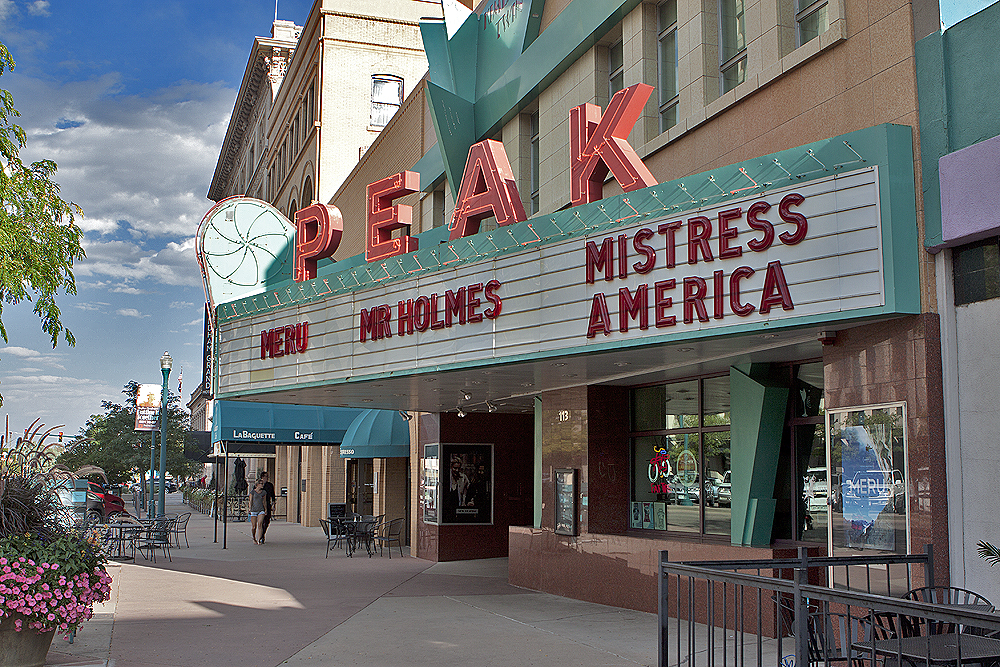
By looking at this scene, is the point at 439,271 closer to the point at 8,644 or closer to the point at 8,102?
the point at 8,102

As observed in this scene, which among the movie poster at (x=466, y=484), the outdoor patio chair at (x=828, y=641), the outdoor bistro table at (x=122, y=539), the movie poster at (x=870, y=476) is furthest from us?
the movie poster at (x=466, y=484)

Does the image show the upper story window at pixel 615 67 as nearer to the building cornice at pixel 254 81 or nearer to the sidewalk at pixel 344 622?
the sidewalk at pixel 344 622

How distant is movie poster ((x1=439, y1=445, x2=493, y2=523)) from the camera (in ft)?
71.2

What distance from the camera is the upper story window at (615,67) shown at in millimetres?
15047

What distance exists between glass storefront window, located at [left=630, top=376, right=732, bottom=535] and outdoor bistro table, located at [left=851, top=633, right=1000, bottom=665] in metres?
6.75

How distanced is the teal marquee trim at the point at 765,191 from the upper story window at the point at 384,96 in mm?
25658

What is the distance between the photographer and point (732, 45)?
12.2 metres

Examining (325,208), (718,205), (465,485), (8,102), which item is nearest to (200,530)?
(465,485)

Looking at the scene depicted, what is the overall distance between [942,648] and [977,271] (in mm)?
3822

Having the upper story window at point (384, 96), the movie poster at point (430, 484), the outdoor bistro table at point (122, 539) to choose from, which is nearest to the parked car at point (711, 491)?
the movie poster at point (430, 484)

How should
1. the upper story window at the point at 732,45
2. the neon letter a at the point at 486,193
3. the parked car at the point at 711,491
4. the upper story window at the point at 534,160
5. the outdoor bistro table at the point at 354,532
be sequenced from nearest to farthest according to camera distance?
the upper story window at the point at 732,45
the neon letter a at the point at 486,193
the parked car at the point at 711,491
the upper story window at the point at 534,160
the outdoor bistro table at the point at 354,532

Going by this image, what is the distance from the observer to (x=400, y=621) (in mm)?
12797

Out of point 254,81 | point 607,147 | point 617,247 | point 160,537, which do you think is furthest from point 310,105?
point 617,247

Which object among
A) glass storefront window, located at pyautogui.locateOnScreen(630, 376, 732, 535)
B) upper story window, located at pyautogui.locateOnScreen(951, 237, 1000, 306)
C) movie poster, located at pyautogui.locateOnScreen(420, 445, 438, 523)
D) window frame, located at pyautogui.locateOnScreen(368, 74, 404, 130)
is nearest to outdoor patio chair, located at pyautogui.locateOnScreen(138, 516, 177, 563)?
movie poster, located at pyautogui.locateOnScreen(420, 445, 438, 523)
